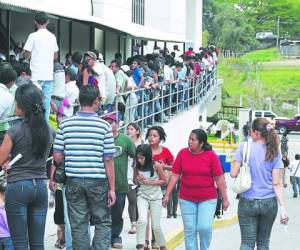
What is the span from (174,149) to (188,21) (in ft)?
79.3

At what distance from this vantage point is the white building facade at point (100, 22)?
17328 millimetres

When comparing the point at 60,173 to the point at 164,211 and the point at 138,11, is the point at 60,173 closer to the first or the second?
the point at 164,211

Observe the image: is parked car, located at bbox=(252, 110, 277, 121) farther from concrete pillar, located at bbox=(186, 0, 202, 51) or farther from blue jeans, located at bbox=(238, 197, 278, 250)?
blue jeans, located at bbox=(238, 197, 278, 250)

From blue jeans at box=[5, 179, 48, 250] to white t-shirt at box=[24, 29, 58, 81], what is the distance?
4770 mm

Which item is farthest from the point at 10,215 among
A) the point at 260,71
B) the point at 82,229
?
the point at 260,71

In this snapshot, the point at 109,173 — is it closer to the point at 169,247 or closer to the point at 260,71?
the point at 169,247

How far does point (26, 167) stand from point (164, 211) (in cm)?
989

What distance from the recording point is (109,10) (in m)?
25.6

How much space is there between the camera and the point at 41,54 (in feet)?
40.1

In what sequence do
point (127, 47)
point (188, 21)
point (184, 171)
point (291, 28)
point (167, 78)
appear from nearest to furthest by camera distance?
point (184, 171) < point (167, 78) < point (127, 47) < point (188, 21) < point (291, 28)

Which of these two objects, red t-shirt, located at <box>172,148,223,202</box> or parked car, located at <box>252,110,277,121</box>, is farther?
parked car, located at <box>252,110,277,121</box>

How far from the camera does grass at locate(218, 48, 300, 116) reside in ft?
286

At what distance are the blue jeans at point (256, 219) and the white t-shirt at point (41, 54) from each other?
14.0ft

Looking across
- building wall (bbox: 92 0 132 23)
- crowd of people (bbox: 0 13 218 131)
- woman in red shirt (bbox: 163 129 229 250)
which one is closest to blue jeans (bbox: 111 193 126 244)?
woman in red shirt (bbox: 163 129 229 250)
